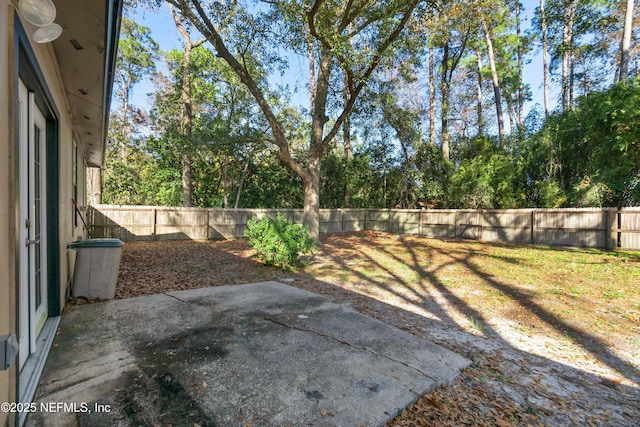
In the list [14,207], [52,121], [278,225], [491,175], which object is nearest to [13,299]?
[14,207]

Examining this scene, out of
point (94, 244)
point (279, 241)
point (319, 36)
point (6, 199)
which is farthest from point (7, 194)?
point (319, 36)

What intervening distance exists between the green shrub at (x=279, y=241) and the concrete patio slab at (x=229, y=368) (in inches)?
117

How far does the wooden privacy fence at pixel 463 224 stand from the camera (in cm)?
979

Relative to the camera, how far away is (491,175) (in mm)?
14141

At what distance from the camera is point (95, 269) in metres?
4.10

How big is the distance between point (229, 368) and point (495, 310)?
415cm

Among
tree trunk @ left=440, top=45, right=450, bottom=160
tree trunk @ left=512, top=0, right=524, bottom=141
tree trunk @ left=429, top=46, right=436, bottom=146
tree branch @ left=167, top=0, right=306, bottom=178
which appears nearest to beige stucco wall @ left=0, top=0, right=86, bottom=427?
tree branch @ left=167, top=0, right=306, bottom=178

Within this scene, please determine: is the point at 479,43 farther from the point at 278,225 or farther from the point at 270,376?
the point at 270,376

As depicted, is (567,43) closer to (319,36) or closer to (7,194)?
(319,36)

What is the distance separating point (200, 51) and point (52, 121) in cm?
1453

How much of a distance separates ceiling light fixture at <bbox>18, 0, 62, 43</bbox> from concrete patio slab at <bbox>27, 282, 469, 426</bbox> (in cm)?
221

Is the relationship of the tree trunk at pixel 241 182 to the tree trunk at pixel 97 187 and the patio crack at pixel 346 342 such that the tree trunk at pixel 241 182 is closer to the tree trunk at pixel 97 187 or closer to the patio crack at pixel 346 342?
the tree trunk at pixel 97 187

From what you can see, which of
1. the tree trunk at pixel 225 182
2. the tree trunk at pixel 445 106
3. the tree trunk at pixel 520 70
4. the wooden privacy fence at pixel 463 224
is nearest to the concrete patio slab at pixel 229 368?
the wooden privacy fence at pixel 463 224

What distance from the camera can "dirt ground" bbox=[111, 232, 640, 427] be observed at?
2311 millimetres
